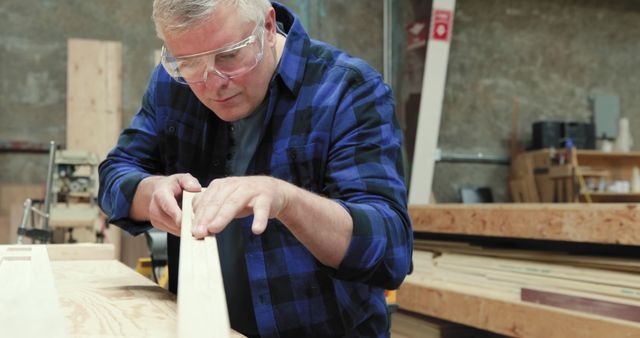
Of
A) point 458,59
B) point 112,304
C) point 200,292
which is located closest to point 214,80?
point 112,304

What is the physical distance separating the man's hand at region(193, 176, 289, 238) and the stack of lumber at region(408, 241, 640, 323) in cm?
205

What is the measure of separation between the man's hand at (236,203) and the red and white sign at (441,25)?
555 cm

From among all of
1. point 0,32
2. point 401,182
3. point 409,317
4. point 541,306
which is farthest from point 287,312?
point 0,32

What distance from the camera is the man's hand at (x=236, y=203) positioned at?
1.11 meters

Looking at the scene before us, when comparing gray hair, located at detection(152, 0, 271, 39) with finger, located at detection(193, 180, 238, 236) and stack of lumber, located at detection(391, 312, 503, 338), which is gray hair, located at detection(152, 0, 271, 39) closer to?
finger, located at detection(193, 180, 238, 236)

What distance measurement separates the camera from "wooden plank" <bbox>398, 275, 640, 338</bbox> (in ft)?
8.59

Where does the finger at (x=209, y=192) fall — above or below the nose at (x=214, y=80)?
below

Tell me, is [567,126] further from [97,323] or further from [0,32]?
[97,323]

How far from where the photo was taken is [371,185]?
1453 mm

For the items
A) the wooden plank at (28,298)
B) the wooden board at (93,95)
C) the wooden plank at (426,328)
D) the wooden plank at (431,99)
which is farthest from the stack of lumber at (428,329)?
the wooden board at (93,95)

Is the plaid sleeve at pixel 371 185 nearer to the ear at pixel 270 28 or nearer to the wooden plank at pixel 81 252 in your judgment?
the ear at pixel 270 28

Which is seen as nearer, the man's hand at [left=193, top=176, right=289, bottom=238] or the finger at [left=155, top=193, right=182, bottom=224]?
the man's hand at [left=193, top=176, right=289, bottom=238]

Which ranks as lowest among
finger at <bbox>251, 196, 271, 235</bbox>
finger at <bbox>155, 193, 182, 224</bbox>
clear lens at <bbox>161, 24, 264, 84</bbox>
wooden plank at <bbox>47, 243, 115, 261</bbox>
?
wooden plank at <bbox>47, 243, 115, 261</bbox>

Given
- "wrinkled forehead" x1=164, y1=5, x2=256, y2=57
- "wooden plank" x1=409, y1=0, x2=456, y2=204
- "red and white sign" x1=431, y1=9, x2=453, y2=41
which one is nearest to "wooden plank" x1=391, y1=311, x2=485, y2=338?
"wooden plank" x1=409, y1=0, x2=456, y2=204
